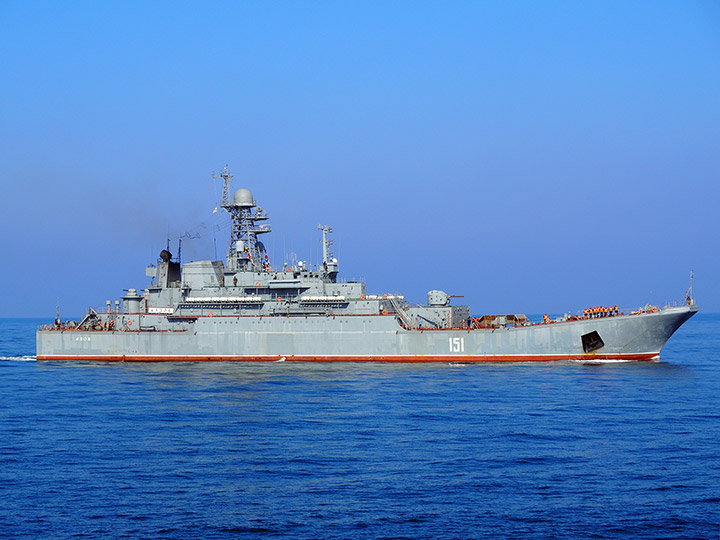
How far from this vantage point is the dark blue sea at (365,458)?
16922 mm

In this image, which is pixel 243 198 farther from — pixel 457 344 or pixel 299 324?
pixel 457 344

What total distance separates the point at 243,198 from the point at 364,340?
1419cm

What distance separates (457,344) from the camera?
152 ft

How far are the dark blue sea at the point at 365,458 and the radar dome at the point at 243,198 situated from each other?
1628cm

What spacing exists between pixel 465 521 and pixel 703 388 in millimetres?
25403

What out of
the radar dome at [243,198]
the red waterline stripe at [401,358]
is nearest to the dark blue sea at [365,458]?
Result: the red waterline stripe at [401,358]

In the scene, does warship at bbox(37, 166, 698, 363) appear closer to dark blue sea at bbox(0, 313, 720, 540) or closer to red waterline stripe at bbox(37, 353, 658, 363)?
red waterline stripe at bbox(37, 353, 658, 363)

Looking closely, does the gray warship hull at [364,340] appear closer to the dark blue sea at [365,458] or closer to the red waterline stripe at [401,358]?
the red waterline stripe at [401,358]

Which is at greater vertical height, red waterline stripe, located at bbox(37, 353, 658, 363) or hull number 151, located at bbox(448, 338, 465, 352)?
hull number 151, located at bbox(448, 338, 465, 352)

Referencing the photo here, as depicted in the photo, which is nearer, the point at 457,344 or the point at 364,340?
the point at 457,344

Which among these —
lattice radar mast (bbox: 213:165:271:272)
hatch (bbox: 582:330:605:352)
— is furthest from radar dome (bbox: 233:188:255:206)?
hatch (bbox: 582:330:605:352)

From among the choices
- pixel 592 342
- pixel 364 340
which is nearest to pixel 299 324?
pixel 364 340

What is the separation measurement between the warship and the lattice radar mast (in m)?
0.08

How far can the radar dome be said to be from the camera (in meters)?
51.9
